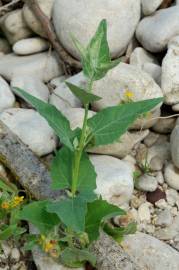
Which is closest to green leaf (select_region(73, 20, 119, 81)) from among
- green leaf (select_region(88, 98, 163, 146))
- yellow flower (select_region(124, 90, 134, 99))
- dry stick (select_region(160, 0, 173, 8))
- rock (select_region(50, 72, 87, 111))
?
green leaf (select_region(88, 98, 163, 146))

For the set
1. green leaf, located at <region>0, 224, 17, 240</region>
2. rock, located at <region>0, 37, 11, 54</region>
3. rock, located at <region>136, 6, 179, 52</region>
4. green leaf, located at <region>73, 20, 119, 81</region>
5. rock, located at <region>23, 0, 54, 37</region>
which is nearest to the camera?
green leaf, located at <region>73, 20, 119, 81</region>

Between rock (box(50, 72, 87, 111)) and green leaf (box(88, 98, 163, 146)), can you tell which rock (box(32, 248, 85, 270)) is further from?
rock (box(50, 72, 87, 111))

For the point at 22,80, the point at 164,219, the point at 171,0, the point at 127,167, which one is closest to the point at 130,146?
the point at 127,167

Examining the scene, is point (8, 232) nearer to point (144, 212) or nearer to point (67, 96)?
point (144, 212)

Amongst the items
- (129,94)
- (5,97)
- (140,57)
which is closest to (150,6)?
(140,57)

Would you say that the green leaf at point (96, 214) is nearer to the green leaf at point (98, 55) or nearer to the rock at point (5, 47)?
the green leaf at point (98, 55)

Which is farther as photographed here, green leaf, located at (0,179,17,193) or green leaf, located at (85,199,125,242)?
green leaf, located at (0,179,17,193)
